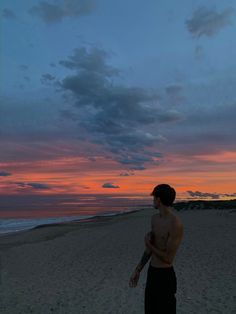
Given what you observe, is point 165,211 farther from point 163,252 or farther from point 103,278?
point 103,278

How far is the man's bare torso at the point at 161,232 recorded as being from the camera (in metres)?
5.26

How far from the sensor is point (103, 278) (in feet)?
42.3

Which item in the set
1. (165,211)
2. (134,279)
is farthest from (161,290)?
(165,211)

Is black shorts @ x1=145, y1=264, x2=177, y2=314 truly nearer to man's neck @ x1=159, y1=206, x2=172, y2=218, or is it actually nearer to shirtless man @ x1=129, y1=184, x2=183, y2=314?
shirtless man @ x1=129, y1=184, x2=183, y2=314

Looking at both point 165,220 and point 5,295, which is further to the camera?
point 5,295

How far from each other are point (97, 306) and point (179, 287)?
258 centimetres

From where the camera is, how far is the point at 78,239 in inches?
968

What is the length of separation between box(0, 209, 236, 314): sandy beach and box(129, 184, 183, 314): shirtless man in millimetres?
4029

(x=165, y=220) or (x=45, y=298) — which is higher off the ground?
(x=165, y=220)

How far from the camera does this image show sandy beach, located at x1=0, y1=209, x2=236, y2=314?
970 centimetres

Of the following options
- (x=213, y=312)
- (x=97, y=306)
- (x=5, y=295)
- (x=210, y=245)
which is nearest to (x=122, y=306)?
(x=97, y=306)

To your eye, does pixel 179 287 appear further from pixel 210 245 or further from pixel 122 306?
pixel 210 245

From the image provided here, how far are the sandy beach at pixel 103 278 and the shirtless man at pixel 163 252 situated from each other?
4029mm

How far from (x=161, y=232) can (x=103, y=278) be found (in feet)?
26.9
